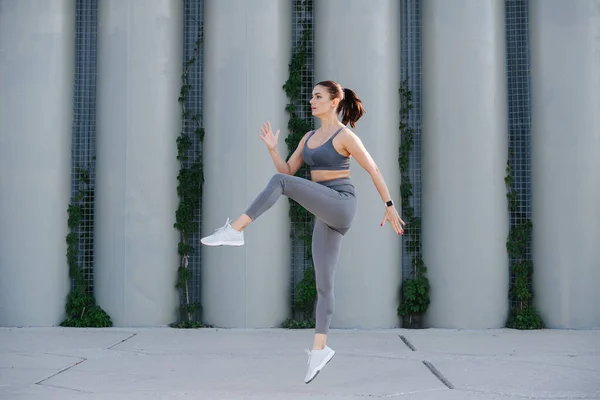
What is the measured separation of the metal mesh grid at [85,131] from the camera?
22.7 feet

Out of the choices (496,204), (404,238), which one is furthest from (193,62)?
(496,204)

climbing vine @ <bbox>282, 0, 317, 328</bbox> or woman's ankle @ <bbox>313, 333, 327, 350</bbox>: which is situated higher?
climbing vine @ <bbox>282, 0, 317, 328</bbox>

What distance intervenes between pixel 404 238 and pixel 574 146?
6.12 ft

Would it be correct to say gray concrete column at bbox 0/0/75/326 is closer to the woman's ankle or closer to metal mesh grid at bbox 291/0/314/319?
metal mesh grid at bbox 291/0/314/319

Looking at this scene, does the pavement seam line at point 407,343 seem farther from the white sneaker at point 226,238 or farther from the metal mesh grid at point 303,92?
the white sneaker at point 226,238

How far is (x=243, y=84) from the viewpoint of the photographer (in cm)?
668

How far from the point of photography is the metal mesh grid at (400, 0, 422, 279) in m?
6.95

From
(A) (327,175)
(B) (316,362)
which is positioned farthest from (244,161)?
(B) (316,362)

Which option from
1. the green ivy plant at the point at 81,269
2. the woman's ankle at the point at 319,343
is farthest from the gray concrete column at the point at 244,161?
the woman's ankle at the point at 319,343

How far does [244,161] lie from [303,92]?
991 millimetres

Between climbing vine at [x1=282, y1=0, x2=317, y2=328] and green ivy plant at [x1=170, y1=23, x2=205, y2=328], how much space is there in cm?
93

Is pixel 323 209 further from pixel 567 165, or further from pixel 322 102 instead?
pixel 567 165

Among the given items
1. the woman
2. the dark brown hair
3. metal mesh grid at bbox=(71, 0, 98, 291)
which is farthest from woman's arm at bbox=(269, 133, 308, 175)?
metal mesh grid at bbox=(71, 0, 98, 291)

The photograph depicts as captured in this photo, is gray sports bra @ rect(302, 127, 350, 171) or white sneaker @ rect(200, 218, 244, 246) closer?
white sneaker @ rect(200, 218, 244, 246)
